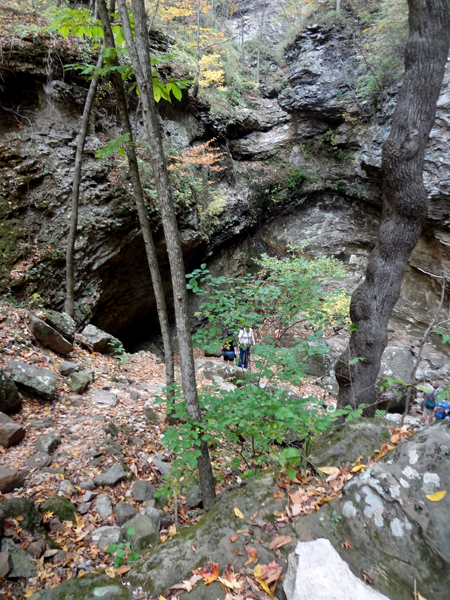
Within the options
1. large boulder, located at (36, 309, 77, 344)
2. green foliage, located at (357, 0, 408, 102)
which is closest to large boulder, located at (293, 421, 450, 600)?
large boulder, located at (36, 309, 77, 344)

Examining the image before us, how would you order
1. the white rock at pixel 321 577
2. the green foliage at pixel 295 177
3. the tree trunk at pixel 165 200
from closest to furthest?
the white rock at pixel 321 577, the tree trunk at pixel 165 200, the green foliage at pixel 295 177

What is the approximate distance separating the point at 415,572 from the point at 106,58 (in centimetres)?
440

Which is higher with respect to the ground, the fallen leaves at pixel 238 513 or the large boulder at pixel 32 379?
the fallen leaves at pixel 238 513

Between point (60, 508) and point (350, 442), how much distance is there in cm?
262

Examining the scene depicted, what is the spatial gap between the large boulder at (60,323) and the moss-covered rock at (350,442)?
493 cm

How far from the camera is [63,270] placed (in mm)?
6949

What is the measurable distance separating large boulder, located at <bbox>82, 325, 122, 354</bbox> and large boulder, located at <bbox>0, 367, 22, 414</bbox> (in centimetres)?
268

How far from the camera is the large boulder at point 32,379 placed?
3.77 m

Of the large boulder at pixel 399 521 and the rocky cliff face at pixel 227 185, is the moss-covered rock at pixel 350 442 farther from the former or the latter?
the rocky cliff face at pixel 227 185

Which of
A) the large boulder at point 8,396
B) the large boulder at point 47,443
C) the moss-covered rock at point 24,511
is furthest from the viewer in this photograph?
the large boulder at point 8,396

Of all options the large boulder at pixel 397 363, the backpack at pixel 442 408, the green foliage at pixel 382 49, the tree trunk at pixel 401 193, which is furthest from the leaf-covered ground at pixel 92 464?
the green foliage at pixel 382 49

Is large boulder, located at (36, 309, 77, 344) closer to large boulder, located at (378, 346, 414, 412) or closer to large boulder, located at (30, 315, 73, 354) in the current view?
large boulder, located at (30, 315, 73, 354)

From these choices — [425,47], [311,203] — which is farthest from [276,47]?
[425,47]

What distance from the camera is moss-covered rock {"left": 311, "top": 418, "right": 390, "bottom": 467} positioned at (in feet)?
6.96
